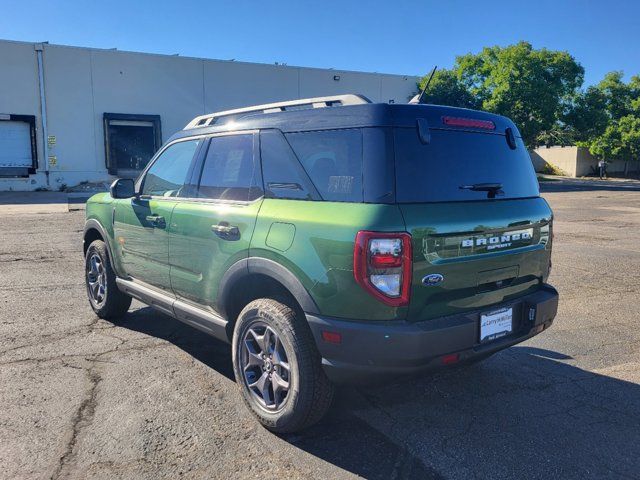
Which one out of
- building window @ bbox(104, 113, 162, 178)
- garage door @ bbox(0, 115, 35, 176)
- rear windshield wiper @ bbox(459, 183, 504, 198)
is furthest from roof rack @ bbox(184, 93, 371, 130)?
garage door @ bbox(0, 115, 35, 176)

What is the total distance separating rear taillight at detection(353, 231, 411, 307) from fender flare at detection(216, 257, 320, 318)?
0.37 m

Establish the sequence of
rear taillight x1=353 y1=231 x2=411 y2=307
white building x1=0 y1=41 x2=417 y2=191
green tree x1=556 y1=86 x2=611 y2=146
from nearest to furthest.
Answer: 1. rear taillight x1=353 y1=231 x2=411 y2=307
2. white building x1=0 y1=41 x2=417 y2=191
3. green tree x1=556 y1=86 x2=611 y2=146

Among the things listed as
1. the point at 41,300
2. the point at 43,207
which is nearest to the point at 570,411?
the point at 41,300

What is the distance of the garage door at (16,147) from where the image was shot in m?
26.0

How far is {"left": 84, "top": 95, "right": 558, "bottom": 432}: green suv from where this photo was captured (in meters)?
2.76

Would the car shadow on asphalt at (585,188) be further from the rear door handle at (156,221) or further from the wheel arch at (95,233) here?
the rear door handle at (156,221)

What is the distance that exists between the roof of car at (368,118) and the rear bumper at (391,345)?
1093mm

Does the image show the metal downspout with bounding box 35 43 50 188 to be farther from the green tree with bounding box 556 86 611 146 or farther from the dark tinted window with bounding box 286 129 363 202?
the green tree with bounding box 556 86 611 146

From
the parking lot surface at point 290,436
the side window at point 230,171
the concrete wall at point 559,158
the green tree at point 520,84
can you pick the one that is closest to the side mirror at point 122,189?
the side window at point 230,171

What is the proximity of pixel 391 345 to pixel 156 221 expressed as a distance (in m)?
2.42

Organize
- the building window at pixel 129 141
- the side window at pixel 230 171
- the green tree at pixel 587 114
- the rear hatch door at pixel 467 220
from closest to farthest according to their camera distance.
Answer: the rear hatch door at pixel 467 220 → the side window at pixel 230 171 → the building window at pixel 129 141 → the green tree at pixel 587 114

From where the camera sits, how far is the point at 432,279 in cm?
281

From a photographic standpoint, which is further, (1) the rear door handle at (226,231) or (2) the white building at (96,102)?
(2) the white building at (96,102)

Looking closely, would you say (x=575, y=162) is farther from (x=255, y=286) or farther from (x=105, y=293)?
(x=255, y=286)
